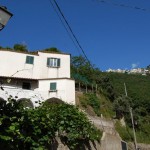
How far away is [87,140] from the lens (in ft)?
44.1

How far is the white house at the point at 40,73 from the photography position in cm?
3077

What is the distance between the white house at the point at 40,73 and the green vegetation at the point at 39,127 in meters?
16.6

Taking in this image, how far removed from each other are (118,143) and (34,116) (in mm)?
8288

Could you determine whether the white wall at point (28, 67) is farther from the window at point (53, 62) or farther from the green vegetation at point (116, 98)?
the green vegetation at point (116, 98)

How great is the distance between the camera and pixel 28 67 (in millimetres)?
33094

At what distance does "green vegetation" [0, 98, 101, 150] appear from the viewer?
7166 mm

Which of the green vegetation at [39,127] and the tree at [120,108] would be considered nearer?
the green vegetation at [39,127]

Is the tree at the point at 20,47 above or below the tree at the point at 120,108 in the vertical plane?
above

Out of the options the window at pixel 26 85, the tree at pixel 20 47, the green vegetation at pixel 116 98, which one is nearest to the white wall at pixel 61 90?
the window at pixel 26 85

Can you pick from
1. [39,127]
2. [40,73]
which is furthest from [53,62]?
[39,127]

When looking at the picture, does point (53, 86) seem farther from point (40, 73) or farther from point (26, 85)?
point (26, 85)

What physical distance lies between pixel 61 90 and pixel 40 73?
12.9ft

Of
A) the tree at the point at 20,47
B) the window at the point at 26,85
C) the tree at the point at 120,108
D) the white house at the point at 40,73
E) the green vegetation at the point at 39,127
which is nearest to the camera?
the green vegetation at the point at 39,127

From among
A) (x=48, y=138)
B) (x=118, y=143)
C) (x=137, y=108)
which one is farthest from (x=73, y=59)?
(x=48, y=138)
